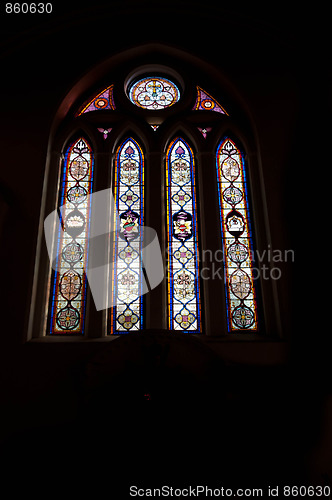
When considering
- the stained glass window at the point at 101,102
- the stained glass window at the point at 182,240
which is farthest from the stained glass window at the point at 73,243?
the stained glass window at the point at 182,240

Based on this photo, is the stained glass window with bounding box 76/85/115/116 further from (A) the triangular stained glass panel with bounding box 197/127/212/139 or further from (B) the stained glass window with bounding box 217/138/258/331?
(B) the stained glass window with bounding box 217/138/258/331

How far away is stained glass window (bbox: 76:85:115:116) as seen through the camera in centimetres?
561

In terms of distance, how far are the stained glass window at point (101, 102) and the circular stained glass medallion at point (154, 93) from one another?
0.31m

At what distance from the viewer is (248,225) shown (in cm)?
491

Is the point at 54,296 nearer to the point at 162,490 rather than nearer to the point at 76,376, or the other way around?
the point at 76,376

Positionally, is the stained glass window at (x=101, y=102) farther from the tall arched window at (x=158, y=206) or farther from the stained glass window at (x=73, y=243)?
the stained glass window at (x=73, y=243)

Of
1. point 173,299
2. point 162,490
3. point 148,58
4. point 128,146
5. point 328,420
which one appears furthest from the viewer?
point 148,58

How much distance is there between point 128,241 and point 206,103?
7.93 ft

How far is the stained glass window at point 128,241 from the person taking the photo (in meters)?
4.47

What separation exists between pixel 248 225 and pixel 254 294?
35.6 inches

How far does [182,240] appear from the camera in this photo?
4789 millimetres

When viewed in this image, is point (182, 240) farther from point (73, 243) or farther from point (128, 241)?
point (73, 243)

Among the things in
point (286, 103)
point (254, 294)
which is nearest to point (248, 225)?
point (254, 294)

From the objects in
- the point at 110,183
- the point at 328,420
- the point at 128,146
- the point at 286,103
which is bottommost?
the point at 328,420
